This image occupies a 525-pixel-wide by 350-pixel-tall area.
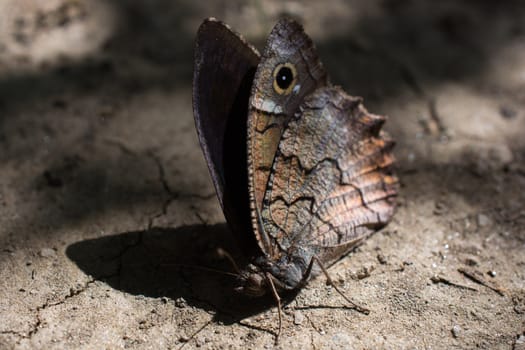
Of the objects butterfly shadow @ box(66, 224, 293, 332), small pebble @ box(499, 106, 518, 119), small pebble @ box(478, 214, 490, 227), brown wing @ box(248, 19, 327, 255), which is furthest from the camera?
small pebble @ box(499, 106, 518, 119)

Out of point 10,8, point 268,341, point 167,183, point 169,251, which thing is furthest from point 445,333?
point 10,8

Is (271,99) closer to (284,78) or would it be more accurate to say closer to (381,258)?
(284,78)

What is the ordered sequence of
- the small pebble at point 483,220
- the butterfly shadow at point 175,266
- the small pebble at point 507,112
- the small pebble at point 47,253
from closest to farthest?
the butterfly shadow at point 175,266 < the small pebble at point 47,253 < the small pebble at point 483,220 < the small pebble at point 507,112

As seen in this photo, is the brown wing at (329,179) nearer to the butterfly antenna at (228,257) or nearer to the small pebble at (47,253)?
the butterfly antenna at (228,257)

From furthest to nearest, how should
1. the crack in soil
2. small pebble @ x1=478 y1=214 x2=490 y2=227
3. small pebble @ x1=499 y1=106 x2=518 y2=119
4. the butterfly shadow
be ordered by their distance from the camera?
small pebble @ x1=499 y1=106 x2=518 y2=119 < small pebble @ x1=478 y1=214 x2=490 y2=227 < the butterfly shadow < the crack in soil

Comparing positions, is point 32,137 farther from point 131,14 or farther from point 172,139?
point 131,14

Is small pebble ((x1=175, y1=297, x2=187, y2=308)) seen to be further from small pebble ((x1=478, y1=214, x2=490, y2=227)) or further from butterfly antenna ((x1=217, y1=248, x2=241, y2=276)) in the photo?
small pebble ((x1=478, y1=214, x2=490, y2=227))

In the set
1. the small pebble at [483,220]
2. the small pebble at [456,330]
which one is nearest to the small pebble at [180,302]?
the small pebble at [456,330]

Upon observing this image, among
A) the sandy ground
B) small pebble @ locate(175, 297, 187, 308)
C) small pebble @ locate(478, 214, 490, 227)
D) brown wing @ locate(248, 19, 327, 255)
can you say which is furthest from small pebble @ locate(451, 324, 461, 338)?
small pebble @ locate(175, 297, 187, 308)

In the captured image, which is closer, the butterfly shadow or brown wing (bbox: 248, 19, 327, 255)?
brown wing (bbox: 248, 19, 327, 255)
